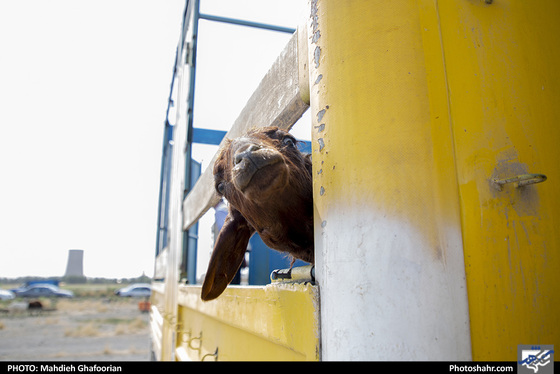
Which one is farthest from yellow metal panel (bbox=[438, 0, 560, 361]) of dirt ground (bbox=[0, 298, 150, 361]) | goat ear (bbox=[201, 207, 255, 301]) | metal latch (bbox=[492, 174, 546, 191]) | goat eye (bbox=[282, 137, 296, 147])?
dirt ground (bbox=[0, 298, 150, 361])

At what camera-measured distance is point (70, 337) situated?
20.0 m

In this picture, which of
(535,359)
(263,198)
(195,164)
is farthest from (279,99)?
(195,164)

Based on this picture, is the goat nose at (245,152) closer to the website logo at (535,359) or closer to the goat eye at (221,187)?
the goat eye at (221,187)

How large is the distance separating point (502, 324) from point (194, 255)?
20.8 ft

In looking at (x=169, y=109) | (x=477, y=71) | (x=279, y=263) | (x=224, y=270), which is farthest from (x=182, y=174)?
(x=169, y=109)

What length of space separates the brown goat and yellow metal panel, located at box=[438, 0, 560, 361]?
889mm

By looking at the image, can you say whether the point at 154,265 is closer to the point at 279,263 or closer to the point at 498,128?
the point at 279,263

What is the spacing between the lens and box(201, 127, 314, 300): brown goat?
1.76 m

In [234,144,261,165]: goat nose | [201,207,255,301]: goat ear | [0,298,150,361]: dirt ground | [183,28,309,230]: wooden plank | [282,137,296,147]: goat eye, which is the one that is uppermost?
[183,28,309,230]: wooden plank

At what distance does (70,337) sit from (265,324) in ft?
73.8

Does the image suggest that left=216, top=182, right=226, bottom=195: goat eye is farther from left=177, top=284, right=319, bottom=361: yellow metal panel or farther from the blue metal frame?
the blue metal frame

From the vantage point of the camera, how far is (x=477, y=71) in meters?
1.12

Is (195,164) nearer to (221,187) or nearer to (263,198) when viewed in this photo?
(221,187)

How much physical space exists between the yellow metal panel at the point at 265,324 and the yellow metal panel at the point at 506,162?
18.7 inches
